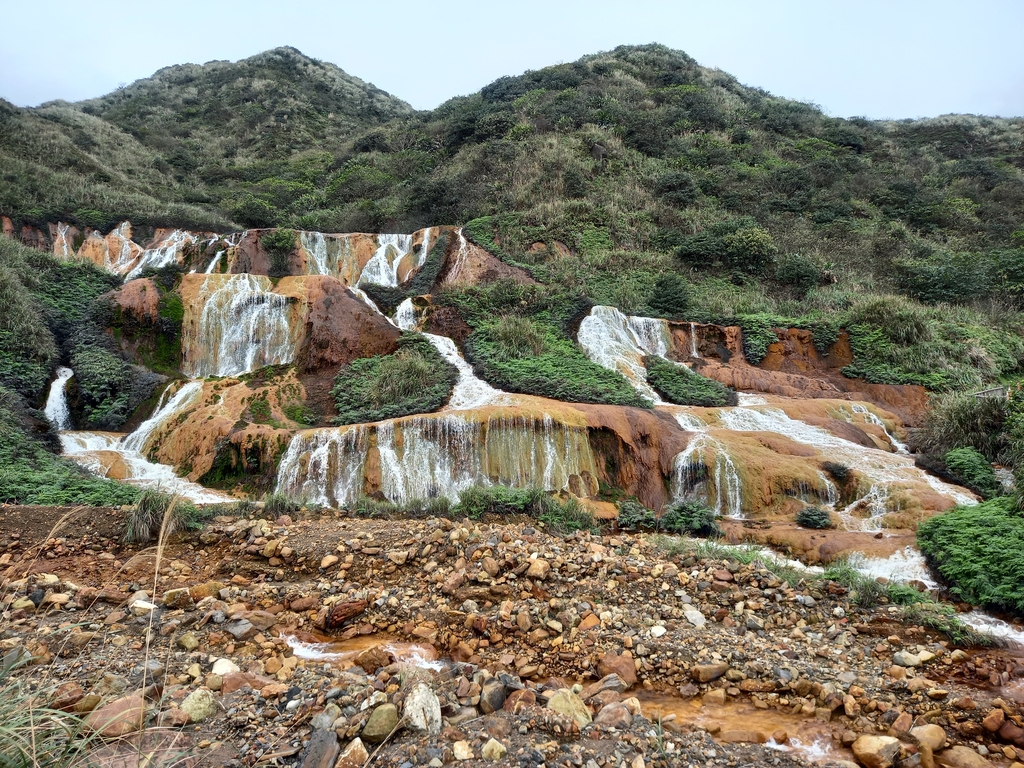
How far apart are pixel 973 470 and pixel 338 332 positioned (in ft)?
47.9

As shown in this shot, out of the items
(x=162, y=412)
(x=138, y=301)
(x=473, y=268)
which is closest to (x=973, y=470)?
(x=473, y=268)

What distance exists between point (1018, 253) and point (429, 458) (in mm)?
25556

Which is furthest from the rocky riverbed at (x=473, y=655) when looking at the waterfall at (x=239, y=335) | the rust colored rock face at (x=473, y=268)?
the rust colored rock face at (x=473, y=268)

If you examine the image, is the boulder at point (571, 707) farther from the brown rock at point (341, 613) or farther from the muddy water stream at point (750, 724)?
the brown rock at point (341, 613)

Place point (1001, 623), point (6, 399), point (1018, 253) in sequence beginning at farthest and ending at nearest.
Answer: point (1018, 253)
point (6, 399)
point (1001, 623)

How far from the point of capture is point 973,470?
364 inches

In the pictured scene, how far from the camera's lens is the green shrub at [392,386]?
462 inches

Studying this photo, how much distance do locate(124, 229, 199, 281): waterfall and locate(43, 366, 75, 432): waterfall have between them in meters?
9.02

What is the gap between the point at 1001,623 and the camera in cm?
533

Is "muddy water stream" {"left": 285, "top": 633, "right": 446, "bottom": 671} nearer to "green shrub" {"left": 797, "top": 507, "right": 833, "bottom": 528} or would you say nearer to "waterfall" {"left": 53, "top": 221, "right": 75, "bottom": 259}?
"green shrub" {"left": 797, "top": 507, "right": 833, "bottom": 528}

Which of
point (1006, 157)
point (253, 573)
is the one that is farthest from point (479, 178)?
point (1006, 157)

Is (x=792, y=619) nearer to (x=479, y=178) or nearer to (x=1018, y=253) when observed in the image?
(x=1018, y=253)

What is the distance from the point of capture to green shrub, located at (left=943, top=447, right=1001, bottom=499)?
29.0ft

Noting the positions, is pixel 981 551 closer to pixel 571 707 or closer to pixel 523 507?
pixel 523 507
